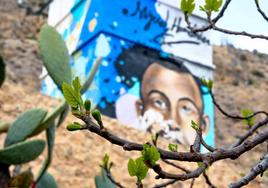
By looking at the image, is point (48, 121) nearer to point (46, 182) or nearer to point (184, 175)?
point (46, 182)

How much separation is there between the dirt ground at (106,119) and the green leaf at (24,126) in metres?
0.84

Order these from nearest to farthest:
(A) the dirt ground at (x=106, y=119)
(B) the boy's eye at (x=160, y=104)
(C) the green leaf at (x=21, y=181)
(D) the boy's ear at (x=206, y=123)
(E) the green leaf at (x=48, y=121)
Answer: (C) the green leaf at (x=21, y=181) < (E) the green leaf at (x=48, y=121) < (A) the dirt ground at (x=106, y=119) < (B) the boy's eye at (x=160, y=104) < (D) the boy's ear at (x=206, y=123)

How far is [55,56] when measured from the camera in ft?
8.39

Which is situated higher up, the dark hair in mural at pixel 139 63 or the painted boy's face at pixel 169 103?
the dark hair in mural at pixel 139 63

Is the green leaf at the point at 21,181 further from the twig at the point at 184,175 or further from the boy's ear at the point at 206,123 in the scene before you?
the boy's ear at the point at 206,123

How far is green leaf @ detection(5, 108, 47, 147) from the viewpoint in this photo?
2418 millimetres

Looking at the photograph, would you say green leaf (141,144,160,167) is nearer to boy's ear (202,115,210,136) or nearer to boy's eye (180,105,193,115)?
boy's eye (180,105,193,115)

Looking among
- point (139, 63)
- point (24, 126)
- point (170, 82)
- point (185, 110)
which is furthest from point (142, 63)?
point (24, 126)

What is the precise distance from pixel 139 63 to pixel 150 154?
28.5 feet

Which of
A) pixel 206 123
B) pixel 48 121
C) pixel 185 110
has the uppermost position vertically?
pixel 48 121

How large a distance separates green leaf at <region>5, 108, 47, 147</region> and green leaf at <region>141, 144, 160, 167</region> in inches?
64.6

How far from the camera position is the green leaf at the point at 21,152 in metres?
2.30

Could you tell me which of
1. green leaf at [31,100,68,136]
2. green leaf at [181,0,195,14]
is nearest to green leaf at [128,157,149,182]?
green leaf at [181,0,195,14]

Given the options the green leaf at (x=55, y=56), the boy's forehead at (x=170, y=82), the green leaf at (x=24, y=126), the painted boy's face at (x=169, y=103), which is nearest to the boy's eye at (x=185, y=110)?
the painted boy's face at (x=169, y=103)
